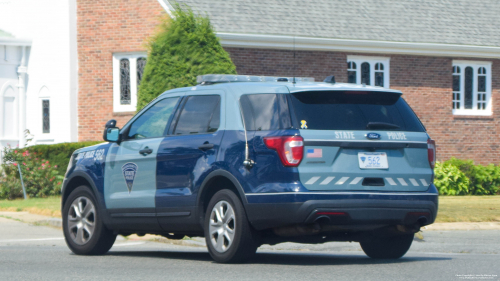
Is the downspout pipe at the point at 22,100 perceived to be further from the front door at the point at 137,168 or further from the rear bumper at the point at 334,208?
the rear bumper at the point at 334,208

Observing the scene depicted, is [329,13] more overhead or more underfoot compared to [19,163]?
more overhead

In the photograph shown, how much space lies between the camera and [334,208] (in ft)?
25.5

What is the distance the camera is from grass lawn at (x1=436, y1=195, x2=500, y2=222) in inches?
598

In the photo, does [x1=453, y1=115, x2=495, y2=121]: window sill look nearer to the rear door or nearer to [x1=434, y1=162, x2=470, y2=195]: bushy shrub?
[x1=434, y1=162, x2=470, y2=195]: bushy shrub

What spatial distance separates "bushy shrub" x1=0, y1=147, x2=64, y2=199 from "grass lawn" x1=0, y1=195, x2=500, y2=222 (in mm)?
654

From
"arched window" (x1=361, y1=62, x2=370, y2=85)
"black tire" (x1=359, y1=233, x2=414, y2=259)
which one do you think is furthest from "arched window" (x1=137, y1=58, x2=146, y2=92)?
"black tire" (x1=359, y1=233, x2=414, y2=259)

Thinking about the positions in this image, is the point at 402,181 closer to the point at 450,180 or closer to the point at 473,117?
the point at 450,180

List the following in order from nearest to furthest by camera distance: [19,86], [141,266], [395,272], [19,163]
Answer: [395,272] < [141,266] < [19,163] < [19,86]

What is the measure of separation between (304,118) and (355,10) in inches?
700

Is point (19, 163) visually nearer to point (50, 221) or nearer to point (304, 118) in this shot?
point (50, 221)

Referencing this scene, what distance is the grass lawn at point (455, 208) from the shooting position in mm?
15285

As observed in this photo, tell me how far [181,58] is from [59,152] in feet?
17.4

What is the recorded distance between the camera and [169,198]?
889 cm

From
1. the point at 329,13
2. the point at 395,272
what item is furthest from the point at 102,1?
the point at 395,272
